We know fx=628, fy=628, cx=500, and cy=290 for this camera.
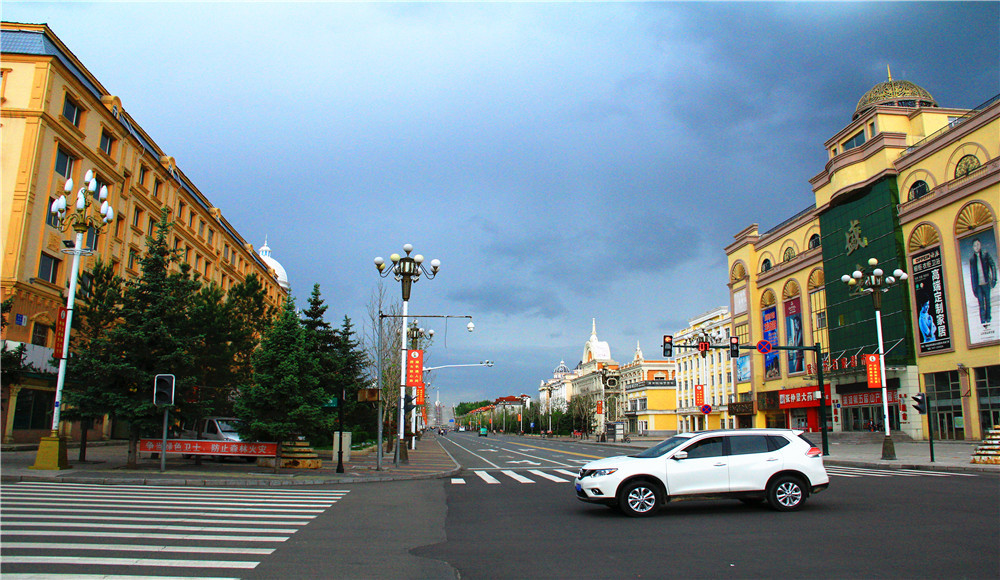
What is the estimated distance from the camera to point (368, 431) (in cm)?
5031

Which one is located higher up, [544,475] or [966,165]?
[966,165]

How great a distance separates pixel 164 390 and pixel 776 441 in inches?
643

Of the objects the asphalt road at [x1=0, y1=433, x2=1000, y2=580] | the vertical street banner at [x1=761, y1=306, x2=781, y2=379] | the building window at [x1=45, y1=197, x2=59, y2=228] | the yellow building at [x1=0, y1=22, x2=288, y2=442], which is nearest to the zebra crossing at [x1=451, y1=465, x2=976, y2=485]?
the asphalt road at [x1=0, y1=433, x2=1000, y2=580]

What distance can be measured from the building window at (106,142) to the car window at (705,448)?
38924 mm

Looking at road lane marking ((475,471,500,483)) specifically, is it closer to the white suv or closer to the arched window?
the white suv

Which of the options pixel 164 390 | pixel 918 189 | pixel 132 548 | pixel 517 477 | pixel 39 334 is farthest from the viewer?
pixel 918 189

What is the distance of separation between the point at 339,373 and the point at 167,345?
1584 centimetres

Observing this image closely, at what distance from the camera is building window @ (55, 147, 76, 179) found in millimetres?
33009

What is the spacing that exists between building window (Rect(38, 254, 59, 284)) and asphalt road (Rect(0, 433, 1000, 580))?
21936 millimetres

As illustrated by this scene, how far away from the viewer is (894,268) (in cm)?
4616

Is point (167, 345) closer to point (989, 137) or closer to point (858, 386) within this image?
point (989, 137)

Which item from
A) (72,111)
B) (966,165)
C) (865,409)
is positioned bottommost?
(865,409)

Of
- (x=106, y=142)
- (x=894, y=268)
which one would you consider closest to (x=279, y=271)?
(x=106, y=142)

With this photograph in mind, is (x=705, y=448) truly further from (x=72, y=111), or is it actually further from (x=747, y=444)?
(x=72, y=111)
